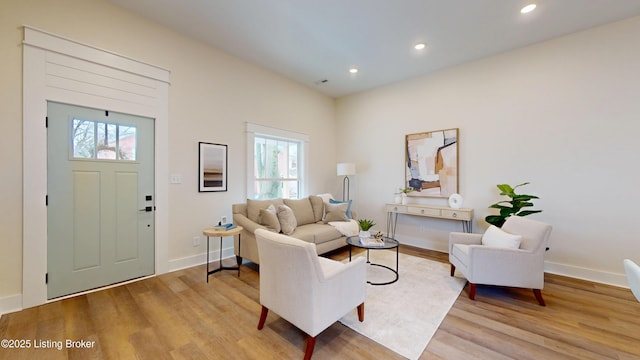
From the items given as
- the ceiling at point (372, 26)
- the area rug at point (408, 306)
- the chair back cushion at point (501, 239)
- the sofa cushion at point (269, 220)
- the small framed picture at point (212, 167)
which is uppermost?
the ceiling at point (372, 26)

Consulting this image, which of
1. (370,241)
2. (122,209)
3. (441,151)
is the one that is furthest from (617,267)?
(122,209)

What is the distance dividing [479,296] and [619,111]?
9.82ft

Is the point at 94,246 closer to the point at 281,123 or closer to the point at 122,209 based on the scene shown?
the point at 122,209

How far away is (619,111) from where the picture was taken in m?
3.06

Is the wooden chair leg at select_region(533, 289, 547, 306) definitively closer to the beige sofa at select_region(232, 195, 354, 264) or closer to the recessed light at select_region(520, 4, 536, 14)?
the beige sofa at select_region(232, 195, 354, 264)

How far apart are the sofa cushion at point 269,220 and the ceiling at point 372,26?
253 cm

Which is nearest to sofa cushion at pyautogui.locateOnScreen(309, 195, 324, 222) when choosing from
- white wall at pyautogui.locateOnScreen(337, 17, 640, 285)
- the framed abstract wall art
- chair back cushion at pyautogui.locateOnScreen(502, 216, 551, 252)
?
the framed abstract wall art

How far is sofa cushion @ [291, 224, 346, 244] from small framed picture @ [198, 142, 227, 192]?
4.77 feet

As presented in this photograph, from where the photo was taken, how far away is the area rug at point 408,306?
6.53 feet

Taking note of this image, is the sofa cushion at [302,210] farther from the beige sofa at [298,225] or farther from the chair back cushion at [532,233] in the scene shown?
the chair back cushion at [532,233]

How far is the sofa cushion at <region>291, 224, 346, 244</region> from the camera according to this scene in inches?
138

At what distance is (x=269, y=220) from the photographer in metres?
3.46

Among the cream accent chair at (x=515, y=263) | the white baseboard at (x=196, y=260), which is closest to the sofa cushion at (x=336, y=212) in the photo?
the white baseboard at (x=196, y=260)

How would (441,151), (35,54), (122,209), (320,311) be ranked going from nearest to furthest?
(320,311) < (35,54) < (122,209) < (441,151)
